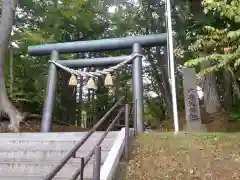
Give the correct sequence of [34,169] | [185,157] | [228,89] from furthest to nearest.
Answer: [228,89], [185,157], [34,169]

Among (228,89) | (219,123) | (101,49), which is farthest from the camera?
(228,89)

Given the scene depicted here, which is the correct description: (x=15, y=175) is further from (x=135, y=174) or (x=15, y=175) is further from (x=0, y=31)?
(x=0, y=31)

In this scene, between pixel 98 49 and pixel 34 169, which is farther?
pixel 98 49

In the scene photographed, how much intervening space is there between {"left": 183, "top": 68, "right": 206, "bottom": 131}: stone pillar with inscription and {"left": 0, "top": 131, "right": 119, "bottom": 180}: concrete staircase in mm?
2453

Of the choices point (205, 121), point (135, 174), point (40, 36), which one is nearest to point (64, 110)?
point (40, 36)

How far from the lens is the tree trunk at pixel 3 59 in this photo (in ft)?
32.2

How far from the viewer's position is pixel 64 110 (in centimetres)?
1545

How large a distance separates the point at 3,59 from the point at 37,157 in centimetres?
604

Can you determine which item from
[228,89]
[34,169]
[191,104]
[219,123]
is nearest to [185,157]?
[34,169]

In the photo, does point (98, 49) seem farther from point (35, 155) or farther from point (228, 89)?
point (228, 89)

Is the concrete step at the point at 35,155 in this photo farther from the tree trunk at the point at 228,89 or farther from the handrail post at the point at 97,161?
the tree trunk at the point at 228,89

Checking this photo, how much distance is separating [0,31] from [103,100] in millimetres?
7023

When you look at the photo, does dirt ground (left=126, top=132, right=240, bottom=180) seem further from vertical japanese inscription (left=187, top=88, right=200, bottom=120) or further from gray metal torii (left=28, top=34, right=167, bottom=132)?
gray metal torii (left=28, top=34, right=167, bottom=132)

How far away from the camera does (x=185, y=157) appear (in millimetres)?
5105
